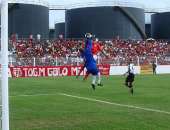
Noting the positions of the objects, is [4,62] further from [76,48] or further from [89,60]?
[76,48]

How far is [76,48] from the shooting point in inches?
2254

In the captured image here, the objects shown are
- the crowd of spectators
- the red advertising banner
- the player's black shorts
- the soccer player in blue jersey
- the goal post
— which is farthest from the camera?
the crowd of spectators

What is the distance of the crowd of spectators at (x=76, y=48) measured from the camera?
5250 centimetres

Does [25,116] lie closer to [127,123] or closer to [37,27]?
[127,123]

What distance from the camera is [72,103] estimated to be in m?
16.4

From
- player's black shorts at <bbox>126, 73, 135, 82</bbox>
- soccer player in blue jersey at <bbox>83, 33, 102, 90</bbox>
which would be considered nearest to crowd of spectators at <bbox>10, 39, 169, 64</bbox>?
soccer player in blue jersey at <bbox>83, 33, 102, 90</bbox>

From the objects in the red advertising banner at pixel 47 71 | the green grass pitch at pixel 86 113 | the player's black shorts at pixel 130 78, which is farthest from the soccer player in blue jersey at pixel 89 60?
the red advertising banner at pixel 47 71

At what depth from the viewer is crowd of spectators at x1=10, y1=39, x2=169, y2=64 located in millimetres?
52500

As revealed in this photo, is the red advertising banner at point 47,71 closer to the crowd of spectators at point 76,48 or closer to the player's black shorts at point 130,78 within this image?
the crowd of spectators at point 76,48

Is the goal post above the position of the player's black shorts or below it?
above

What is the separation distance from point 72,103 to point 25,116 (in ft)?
11.6

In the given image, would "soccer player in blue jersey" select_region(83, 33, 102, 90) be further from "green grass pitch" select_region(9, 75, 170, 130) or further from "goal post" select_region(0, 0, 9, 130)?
"goal post" select_region(0, 0, 9, 130)

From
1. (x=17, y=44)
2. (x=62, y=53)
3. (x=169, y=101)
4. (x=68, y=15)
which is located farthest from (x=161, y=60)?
(x=169, y=101)

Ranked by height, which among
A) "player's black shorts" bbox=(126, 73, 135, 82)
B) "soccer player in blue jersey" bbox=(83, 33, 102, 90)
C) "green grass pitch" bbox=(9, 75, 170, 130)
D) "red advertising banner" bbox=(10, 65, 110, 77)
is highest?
Answer: "soccer player in blue jersey" bbox=(83, 33, 102, 90)
